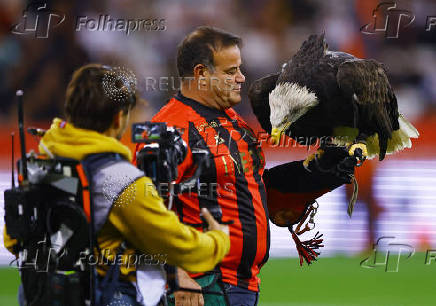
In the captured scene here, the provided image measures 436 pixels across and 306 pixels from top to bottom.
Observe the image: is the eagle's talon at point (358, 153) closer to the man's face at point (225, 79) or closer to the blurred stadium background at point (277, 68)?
the man's face at point (225, 79)

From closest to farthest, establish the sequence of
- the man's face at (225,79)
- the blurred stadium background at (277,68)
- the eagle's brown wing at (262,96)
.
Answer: the man's face at (225,79) → the eagle's brown wing at (262,96) → the blurred stadium background at (277,68)

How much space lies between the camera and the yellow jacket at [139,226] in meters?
2.80

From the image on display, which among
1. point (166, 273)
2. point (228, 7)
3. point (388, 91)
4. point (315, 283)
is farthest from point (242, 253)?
point (228, 7)

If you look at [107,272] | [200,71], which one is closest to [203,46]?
[200,71]

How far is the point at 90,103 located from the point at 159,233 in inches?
21.5

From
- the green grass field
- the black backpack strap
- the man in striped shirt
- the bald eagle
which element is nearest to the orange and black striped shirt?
the man in striped shirt

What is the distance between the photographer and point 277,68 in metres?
10.2

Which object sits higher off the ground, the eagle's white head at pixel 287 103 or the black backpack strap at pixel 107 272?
the eagle's white head at pixel 287 103

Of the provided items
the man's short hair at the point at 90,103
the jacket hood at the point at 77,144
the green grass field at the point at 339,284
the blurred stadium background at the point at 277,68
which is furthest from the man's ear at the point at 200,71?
the blurred stadium background at the point at 277,68

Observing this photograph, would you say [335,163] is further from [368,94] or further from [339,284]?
[339,284]

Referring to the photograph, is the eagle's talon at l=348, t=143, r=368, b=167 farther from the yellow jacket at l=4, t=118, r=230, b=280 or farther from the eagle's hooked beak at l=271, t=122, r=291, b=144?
the yellow jacket at l=4, t=118, r=230, b=280

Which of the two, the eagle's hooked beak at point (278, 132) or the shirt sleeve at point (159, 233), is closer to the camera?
the shirt sleeve at point (159, 233)

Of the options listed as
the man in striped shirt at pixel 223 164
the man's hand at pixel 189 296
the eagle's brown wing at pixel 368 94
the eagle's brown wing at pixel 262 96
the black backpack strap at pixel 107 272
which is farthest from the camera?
the eagle's brown wing at pixel 262 96

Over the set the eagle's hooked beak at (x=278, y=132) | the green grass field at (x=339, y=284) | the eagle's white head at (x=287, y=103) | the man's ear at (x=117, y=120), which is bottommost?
the green grass field at (x=339, y=284)
